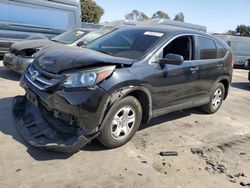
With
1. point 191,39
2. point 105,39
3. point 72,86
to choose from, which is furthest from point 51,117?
point 191,39

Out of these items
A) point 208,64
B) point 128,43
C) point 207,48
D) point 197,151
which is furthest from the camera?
point 207,48

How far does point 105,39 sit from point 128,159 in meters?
2.44

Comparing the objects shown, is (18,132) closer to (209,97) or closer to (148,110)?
(148,110)

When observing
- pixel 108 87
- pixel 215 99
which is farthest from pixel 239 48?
pixel 108 87

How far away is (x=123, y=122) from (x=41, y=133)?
3.71 ft

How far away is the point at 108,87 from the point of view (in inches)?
169

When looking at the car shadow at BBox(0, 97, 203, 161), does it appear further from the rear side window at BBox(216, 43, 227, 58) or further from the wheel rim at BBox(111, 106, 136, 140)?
the rear side window at BBox(216, 43, 227, 58)

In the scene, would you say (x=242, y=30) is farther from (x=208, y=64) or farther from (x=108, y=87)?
(x=108, y=87)

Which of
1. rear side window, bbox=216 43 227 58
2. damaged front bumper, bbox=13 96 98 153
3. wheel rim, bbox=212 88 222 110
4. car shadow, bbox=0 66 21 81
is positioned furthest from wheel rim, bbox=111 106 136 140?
car shadow, bbox=0 66 21 81

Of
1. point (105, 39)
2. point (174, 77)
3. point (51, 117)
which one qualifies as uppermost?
point (105, 39)

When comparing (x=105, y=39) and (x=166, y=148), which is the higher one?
(x=105, y=39)

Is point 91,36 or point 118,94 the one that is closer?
point 118,94

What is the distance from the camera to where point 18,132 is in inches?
191

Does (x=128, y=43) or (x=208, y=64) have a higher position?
(x=128, y=43)
